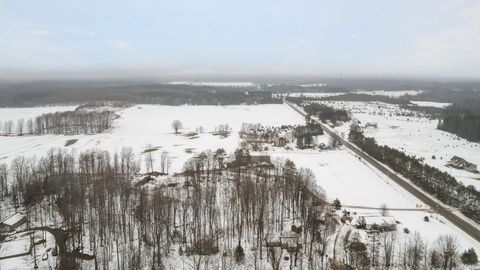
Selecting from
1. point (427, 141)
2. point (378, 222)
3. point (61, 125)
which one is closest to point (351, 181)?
point (378, 222)

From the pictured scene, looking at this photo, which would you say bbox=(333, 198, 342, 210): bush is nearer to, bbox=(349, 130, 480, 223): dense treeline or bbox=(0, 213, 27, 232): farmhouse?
bbox=(349, 130, 480, 223): dense treeline

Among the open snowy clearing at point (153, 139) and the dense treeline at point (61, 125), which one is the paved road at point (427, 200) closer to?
the open snowy clearing at point (153, 139)

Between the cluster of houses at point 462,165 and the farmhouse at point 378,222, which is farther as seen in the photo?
the cluster of houses at point 462,165

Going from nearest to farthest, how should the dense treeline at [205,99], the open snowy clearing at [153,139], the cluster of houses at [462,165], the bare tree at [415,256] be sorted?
the bare tree at [415,256] → the cluster of houses at [462,165] → the open snowy clearing at [153,139] → the dense treeline at [205,99]

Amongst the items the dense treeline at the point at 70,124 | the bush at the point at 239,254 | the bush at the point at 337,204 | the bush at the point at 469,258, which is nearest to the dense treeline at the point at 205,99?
the dense treeline at the point at 70,124

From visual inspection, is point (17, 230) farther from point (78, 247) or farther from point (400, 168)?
point (400, 168)

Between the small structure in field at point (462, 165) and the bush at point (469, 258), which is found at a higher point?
the small structure in field at point (462, 165)

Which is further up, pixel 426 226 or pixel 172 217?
pixel 172 217

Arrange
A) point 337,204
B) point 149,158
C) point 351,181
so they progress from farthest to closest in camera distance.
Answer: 1. point 149,158
2. point 351,181
3. point 337,204

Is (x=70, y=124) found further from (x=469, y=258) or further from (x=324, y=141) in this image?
(x=469, y=258)
